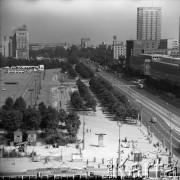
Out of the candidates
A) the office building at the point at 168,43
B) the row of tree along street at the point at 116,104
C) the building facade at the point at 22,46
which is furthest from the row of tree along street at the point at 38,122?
the office building at the point at 168,43

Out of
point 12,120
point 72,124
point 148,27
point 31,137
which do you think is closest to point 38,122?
point 12,120

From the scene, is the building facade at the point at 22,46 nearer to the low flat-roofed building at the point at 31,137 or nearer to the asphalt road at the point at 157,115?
the asphalt road at the point at 157,115

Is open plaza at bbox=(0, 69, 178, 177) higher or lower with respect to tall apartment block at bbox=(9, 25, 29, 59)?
lower

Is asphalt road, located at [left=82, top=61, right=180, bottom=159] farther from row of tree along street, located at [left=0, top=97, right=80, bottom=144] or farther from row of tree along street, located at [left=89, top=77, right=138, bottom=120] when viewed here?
row of tree along street, located at [left=0, top=97, right=80, bottom=144]

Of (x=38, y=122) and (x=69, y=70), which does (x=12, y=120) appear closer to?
(x=38, y=122)

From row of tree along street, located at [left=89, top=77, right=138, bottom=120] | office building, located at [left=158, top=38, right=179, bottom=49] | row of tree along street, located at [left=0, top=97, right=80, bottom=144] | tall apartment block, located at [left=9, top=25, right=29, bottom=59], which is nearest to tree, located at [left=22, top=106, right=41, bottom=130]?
row of tree along street, located at [left=0, top=97, right=80, bottom=144]

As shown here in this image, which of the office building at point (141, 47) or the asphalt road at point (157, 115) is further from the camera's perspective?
the office building at point (141, 47)

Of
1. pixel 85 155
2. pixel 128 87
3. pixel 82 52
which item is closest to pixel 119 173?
pixel 85 155
